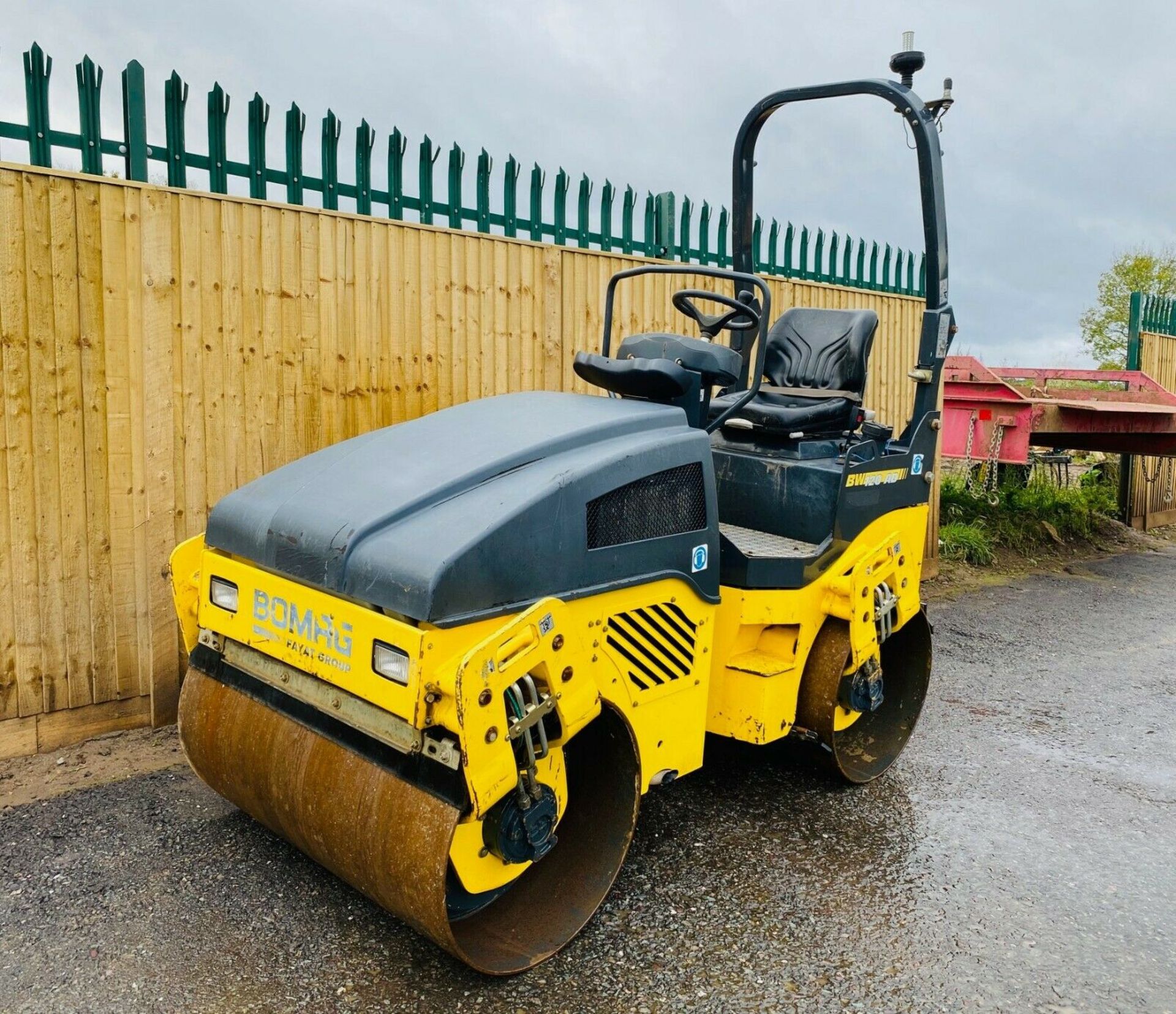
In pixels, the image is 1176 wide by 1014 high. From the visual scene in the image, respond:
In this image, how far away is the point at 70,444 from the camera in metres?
4.17

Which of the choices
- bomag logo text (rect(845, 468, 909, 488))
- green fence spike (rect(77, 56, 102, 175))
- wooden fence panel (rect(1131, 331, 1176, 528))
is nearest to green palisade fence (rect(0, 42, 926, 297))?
green fence spike (rect(77, 56, 102, 175))

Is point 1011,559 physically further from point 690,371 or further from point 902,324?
point 690,371

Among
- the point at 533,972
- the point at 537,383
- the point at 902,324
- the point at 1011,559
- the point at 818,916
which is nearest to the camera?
the point at 533,972

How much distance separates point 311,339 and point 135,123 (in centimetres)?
113

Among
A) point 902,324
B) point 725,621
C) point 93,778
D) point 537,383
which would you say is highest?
point 902,324

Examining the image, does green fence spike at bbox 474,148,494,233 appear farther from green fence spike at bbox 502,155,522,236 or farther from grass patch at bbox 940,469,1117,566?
grass patch at bbox 940,469,1117,566

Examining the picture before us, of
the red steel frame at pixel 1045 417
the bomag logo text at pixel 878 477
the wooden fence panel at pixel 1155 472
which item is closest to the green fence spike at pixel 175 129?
the bomag logo text at pixel 878 477

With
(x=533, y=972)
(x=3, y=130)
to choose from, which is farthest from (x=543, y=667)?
(x=3, y=130)

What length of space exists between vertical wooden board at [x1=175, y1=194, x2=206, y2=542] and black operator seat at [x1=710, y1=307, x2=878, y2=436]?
225cm

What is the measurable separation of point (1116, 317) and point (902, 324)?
17.5m

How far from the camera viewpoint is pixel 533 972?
2805mm

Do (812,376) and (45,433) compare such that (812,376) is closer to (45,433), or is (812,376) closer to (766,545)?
(766,545)

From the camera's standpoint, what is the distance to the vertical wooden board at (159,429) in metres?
4.25

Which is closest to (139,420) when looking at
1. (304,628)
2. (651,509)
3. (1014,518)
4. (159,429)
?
(159,429)
